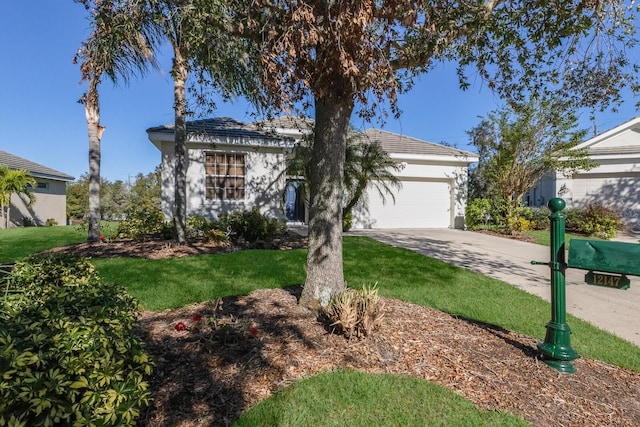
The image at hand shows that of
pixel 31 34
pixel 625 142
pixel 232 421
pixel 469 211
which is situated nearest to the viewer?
pixel 232 421

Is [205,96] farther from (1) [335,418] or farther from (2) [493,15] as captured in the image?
(1) [335,418]

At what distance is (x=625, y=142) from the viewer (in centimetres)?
1752

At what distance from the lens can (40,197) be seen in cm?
1952

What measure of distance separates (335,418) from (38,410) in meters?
1.72

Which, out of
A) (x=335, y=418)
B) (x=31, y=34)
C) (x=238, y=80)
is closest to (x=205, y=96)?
(x=238, y=80)

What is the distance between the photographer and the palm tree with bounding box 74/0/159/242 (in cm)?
370

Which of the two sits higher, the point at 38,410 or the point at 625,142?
the point at 625,142

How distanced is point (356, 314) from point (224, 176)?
1008 centimetres

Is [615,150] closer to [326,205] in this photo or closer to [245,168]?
[245,168]

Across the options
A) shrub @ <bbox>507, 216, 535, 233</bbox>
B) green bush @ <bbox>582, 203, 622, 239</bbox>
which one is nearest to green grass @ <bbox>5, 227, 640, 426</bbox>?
shrub @ <bbox>507, 216, 535, 233</bbox>

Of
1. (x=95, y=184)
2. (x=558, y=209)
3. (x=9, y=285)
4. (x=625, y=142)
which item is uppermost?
(x=625, y=142)

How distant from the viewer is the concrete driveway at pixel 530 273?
495cm

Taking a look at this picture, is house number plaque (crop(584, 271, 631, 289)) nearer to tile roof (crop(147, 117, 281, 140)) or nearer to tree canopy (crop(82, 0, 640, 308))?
tree canopy (crop(82, 0, 640, 308))

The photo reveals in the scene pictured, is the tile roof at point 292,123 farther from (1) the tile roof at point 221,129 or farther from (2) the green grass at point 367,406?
(2) the green grass at point 367,406
